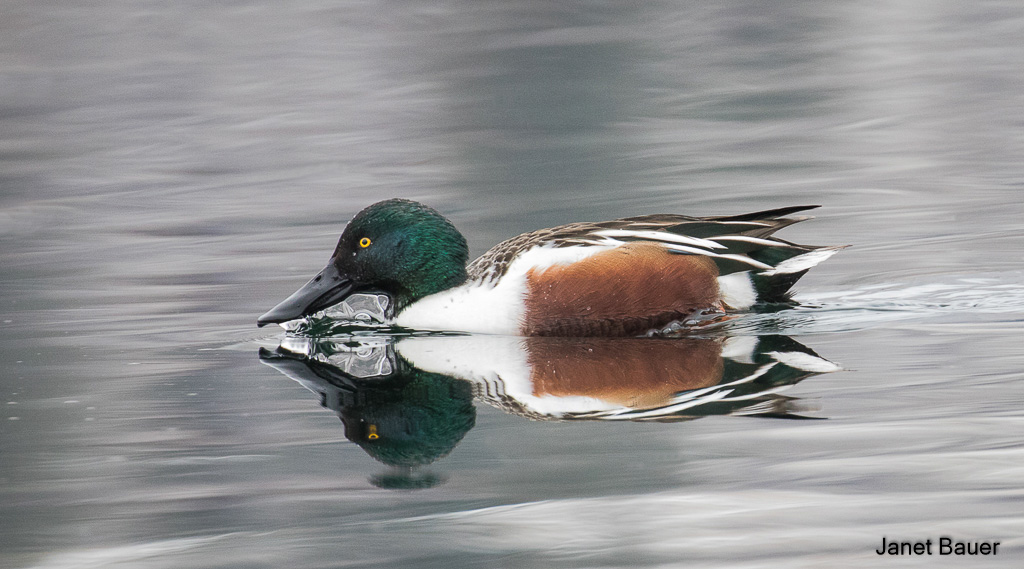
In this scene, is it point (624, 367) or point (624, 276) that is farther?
point (624, 276)

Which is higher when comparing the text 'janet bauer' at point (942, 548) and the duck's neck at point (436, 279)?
the duck's neck at point (436, 279)

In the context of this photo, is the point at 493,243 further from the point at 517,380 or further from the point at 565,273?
the point at 517,380

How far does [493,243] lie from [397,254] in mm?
1800

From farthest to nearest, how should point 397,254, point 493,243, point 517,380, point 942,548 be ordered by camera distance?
1. point 493,243
2. point 397,254
3. point 517,380
4. point 942,548

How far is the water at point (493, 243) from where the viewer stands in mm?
3768

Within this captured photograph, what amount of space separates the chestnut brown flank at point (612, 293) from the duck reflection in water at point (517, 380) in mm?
103

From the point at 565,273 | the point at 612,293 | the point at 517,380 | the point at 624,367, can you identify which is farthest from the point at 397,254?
the point at 624,367

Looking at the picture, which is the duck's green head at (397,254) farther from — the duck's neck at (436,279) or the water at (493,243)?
the water at (493,243)

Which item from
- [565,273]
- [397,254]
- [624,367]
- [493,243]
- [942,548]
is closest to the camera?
[942,548]

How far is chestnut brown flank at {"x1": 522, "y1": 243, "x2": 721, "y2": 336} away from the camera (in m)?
6.05

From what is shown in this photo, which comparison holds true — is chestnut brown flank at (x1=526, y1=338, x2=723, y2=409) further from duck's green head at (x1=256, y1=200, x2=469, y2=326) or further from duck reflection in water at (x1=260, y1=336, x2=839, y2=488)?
duck's green head at (x1=256, y1=200, x2=469, y2=326)

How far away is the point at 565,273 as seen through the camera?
604cm

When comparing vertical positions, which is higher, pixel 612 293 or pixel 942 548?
pixel 612 293

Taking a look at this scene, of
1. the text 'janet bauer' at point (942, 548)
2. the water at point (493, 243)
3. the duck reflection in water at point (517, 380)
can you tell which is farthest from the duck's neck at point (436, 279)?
the text 'janet bauer' at point (942, 548)
